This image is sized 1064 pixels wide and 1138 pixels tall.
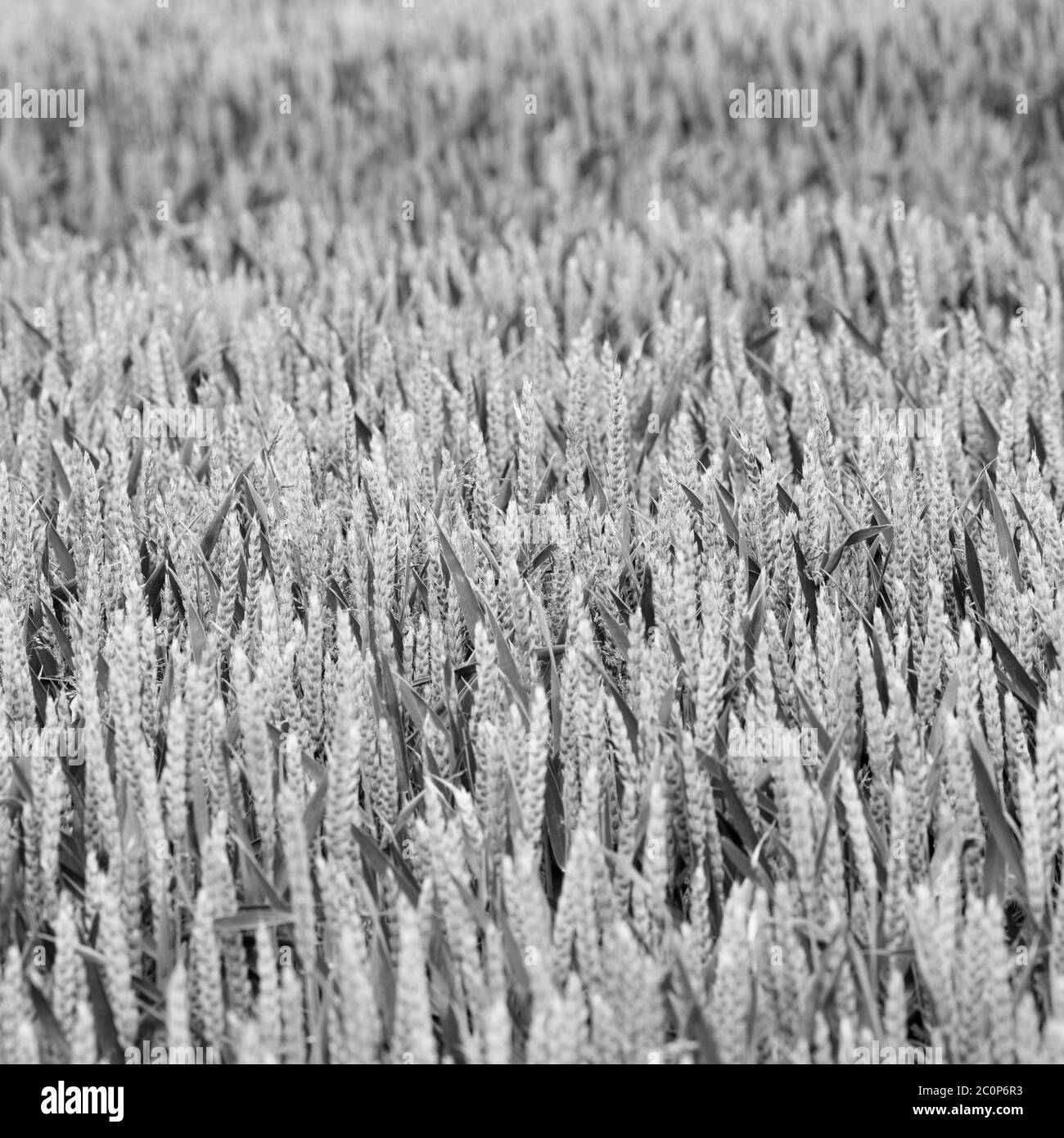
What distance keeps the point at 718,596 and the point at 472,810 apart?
0.56m

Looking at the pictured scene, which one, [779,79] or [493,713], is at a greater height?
[779,79]

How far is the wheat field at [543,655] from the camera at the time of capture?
1490 millimetres

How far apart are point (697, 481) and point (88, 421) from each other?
1386mm

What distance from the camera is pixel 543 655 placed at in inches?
81.7

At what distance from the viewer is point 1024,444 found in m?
2.64

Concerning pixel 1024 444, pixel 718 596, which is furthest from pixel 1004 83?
pixel 718 596

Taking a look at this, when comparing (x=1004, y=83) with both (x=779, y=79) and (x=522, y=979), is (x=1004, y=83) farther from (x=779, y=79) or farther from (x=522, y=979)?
(x=522, y=979)

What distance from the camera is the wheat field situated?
149 cm

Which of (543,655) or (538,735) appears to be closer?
(538,735)

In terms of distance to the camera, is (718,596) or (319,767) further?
(718,596)

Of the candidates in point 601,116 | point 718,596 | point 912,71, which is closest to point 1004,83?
point 912,71
